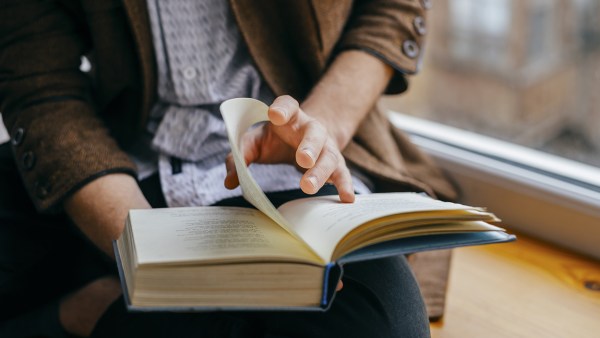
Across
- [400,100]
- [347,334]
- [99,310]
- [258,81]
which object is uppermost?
[258,81]

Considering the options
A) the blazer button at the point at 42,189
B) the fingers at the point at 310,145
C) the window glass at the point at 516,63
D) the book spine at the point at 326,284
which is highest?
the fingers at the point at 310,145

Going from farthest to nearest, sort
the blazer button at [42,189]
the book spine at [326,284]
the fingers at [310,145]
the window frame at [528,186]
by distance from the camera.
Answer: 1. the window frame at [528,186]
2. the blazer button at [42,189]
3. the fingers at [310,145]
4. the book spine at [326,284]

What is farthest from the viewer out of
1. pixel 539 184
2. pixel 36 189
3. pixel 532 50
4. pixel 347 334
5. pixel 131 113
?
pixel 532 50

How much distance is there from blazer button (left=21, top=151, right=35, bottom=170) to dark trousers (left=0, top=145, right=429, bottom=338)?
0.27 feet

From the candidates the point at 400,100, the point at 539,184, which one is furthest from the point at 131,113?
the point at 400,100

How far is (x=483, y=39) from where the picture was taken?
5.27m

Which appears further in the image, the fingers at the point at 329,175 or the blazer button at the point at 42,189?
the blazer button at the point at 42,189

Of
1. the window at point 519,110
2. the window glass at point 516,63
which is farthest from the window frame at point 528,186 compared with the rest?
the window glass at point 516,63

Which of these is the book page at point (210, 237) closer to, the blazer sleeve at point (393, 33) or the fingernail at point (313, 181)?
the fingernail at point (313, 181)

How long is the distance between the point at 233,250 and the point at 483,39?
16.9ft

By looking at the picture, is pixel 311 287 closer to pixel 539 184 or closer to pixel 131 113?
pixel 131 113

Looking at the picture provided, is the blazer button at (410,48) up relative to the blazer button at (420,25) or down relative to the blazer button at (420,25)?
down

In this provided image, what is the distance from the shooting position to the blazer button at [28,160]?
81 cm

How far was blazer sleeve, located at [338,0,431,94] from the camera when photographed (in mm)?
877
